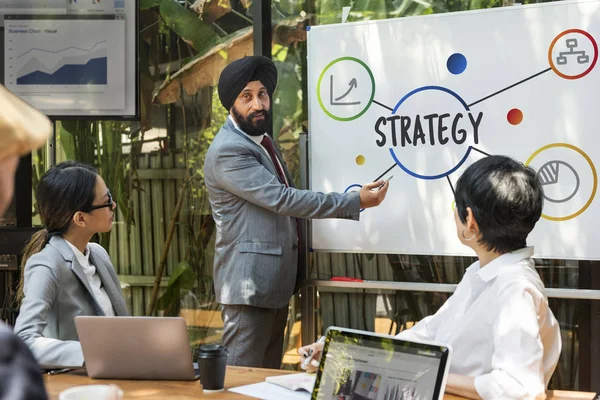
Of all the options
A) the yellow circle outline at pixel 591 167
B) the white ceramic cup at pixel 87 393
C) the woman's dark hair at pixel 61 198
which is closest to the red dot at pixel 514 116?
the yellow circle outline at pixel 591 167

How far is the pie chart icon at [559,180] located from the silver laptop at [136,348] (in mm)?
1912

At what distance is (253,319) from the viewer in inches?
142

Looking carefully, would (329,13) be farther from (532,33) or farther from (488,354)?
(488,354)

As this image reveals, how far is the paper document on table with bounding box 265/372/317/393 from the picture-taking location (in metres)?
2.06

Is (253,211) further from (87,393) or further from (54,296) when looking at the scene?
(87,393)

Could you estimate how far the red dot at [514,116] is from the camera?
3.51 meters

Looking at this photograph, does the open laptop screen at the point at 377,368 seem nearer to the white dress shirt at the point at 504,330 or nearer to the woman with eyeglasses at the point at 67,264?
the white dress shirt at the point at 504,330

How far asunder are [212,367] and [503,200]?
2.71 feet

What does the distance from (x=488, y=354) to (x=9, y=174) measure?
4.97ft

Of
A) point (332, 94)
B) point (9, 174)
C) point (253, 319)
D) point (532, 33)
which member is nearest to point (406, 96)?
point (332, 94)

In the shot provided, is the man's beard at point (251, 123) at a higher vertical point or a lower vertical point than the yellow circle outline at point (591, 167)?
higher

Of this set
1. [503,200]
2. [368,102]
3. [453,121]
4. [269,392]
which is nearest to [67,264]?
[269,392]

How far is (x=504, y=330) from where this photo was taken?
1820 mm

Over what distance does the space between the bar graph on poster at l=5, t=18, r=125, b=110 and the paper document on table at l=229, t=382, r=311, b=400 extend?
2.51 metres
